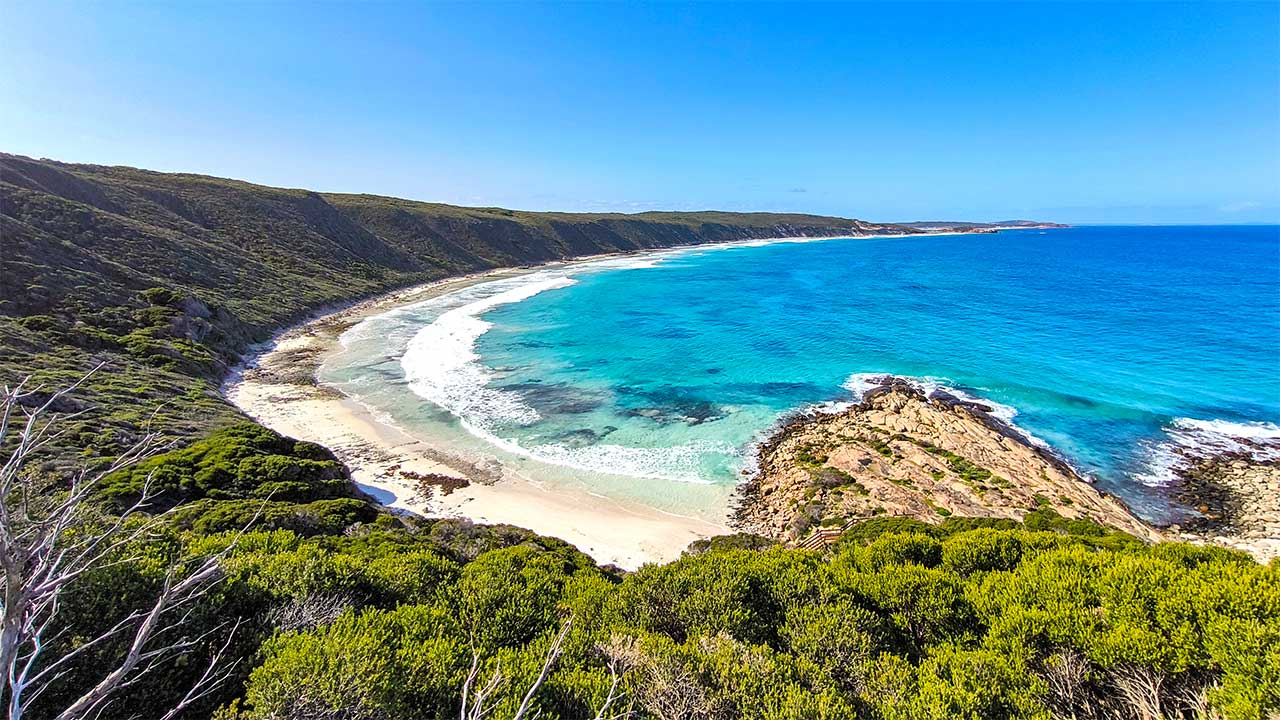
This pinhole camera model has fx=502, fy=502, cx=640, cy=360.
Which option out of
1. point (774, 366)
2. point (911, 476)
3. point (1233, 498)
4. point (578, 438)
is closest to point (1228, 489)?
point (1233, 498)

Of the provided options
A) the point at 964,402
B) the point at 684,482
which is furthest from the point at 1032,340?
the point at 684,482

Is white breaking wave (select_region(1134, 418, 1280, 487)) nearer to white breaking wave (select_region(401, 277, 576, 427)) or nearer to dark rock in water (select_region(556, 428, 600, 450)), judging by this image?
dark rock in water (select_region(556, 428, 600, 450))

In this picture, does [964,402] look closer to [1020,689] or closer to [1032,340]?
[1032,340]

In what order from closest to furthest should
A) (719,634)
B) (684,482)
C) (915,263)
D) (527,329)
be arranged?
1. (719,634)
2. (684,482)
3. (527,329)
4. (915,263)

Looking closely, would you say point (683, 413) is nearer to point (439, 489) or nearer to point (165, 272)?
point (439, 489)

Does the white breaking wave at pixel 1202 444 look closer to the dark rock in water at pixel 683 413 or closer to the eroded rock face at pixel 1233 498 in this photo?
the eroded rock face at pixel 1233 498

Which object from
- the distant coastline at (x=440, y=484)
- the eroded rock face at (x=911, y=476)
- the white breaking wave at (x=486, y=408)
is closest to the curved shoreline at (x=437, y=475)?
the distant coastline at (x=440, y=484)
